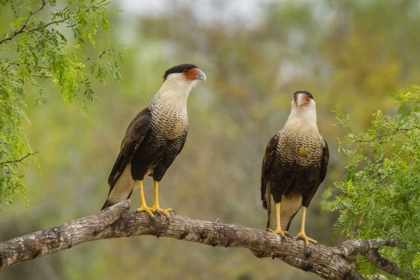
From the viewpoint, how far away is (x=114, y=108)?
23.3 meters

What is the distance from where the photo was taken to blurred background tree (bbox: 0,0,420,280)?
17.3m

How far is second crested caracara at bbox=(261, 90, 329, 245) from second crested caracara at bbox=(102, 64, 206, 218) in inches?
33.6

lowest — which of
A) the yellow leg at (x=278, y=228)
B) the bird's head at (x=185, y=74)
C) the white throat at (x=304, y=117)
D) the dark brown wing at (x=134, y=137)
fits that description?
the yellow leg at (x=278, y=228)

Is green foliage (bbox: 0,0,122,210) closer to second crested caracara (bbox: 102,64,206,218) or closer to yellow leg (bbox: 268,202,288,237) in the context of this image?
second crested caracara (bbox: 102,64,206,218)

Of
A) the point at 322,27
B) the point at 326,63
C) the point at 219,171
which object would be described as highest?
the point at 322,27

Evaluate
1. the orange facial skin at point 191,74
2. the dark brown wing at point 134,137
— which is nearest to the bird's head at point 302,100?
the orange facial skin at point 191,74

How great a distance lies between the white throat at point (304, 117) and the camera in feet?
18.4

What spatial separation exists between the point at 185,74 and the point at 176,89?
0.22 meters

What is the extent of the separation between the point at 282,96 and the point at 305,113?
11463 mm

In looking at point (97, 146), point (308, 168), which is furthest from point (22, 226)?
point (308, 168)

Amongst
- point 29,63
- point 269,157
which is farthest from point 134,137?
point 29,63

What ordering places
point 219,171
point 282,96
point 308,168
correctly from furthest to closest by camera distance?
point 219,171, point 282,96, point 308,168

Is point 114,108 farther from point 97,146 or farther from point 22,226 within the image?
point 22,226

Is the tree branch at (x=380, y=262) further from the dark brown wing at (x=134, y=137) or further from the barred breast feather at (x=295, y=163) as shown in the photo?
the dark brown wing at (x=134, y=137)
